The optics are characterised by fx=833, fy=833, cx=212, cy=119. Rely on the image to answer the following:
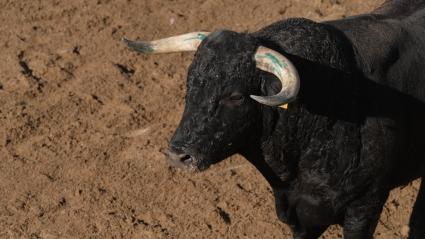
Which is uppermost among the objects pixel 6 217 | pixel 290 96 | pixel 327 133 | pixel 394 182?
pixel 290 96

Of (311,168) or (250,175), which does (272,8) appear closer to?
(250,175)

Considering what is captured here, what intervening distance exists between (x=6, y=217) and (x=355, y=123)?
3185 millimetres

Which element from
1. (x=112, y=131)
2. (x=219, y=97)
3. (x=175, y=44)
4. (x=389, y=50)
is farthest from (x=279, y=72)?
(x=112, y=131)

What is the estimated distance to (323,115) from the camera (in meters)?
4.92

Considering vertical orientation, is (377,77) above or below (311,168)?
above

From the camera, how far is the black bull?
4.66m

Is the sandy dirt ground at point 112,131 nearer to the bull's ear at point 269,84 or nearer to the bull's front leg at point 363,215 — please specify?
the bull's front leg at point 363,215

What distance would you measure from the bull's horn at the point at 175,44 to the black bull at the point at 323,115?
17 centimetres

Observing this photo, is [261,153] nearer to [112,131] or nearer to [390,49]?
[390,49]

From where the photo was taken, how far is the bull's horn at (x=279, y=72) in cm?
431

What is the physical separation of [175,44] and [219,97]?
57cm


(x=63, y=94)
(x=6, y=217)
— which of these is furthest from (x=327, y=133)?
(x=63, y=94)

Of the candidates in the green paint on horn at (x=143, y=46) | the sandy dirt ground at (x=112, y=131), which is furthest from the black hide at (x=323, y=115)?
the sandy dirt ground at (x=112, y=131)

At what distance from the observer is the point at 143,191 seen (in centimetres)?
701
